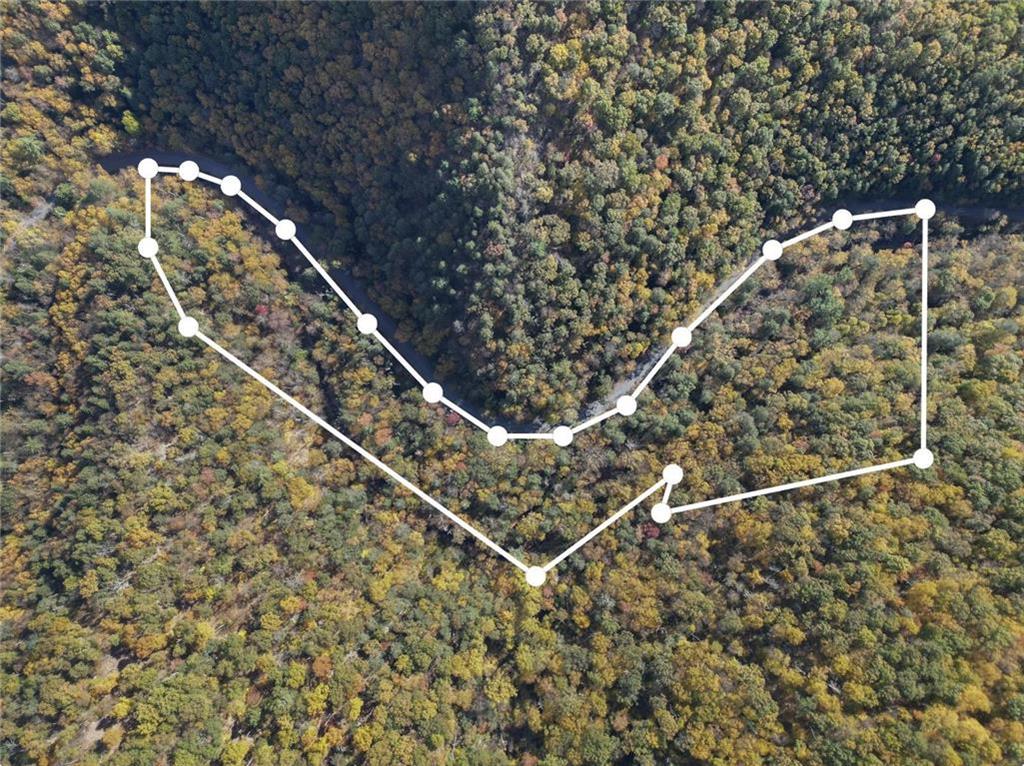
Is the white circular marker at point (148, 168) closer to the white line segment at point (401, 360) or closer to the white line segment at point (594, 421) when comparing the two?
the white line segment at point (401, 360)

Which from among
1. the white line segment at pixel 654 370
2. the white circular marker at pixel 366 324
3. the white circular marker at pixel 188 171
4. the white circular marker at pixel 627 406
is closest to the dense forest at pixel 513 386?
the white circular marker at pixel 627 406

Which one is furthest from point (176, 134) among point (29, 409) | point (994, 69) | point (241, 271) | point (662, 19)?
point (994, 69)

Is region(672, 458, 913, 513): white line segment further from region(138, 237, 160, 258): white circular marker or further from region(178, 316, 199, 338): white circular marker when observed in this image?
region(138, 237, 160, 258): white circular marker

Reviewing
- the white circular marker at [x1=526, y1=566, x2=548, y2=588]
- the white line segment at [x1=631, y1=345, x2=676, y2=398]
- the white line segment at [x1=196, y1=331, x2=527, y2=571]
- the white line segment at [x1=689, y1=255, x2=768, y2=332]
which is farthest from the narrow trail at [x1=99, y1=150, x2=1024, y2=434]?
the white circular marker at [x1=526, y1=566, x2=548, y2=588]

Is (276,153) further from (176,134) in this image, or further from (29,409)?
(29,409)

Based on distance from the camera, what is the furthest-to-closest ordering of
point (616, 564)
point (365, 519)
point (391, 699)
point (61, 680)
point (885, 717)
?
1. point (365, 519)
2. point (616, 564)
3. point (391, 699)
4. point (61, 680)
5. point (885, 717)

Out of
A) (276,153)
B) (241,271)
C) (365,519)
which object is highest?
(276,153)
